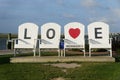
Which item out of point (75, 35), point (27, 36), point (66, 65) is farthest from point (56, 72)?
point (27, 36)

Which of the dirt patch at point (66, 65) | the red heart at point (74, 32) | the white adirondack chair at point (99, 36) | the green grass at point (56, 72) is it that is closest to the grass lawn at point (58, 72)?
the green grass at point (56, 72)

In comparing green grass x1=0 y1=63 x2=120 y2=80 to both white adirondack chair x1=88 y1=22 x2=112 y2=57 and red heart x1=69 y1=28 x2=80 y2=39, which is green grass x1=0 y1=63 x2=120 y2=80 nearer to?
white adirondack chair x1=88 y1=22 x2=112 y2=57

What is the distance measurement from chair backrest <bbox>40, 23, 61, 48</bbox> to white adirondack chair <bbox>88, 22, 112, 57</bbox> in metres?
1.40

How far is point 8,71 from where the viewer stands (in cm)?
1200

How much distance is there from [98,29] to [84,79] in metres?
5.08

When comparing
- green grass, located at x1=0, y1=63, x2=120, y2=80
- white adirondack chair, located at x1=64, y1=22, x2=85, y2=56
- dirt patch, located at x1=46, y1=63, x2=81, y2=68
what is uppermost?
white adirondack chair, located at x1=64, y1=22, x2=85, y2=56

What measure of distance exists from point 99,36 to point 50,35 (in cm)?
214

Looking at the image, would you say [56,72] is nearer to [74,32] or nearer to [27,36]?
[74,32]

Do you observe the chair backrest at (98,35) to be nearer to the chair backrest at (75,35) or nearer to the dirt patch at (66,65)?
the chair backrest at (75,35)

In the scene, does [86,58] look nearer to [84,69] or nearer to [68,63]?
[68,63]

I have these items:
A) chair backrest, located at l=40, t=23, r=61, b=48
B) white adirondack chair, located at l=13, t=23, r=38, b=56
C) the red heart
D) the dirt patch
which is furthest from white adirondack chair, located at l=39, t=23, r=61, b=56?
the dirt patch

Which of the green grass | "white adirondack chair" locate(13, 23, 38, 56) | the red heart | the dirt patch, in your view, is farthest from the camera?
"white adirondack chair" locate(13, 23, 38, 56)

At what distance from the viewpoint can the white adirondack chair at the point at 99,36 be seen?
15398mm

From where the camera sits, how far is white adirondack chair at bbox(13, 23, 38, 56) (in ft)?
51.5
